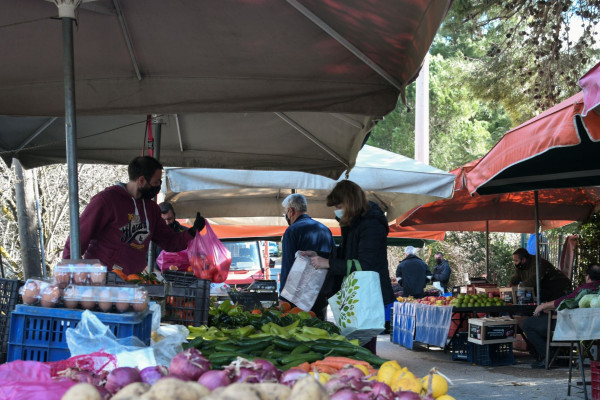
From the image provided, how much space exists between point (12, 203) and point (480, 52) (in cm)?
2110

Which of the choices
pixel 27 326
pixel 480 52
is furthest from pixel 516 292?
pixel 480 52

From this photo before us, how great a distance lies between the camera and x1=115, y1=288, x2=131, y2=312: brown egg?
3201mm

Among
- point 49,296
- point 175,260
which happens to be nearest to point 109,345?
point 49,296

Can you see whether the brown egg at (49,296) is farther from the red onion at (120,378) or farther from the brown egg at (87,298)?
the red onion at (120,378)

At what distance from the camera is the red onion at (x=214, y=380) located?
222 cm

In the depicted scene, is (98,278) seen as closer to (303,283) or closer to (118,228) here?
(118,228)

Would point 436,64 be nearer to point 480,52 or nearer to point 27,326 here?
point 480,52

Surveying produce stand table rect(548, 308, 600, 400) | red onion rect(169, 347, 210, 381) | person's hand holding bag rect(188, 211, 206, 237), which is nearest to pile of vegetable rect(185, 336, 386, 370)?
red onion rect(169, 347, 210, 381)

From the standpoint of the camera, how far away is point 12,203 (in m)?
13.3

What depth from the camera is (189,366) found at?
2.41 meters

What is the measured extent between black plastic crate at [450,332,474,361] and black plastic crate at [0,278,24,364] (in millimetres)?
8812

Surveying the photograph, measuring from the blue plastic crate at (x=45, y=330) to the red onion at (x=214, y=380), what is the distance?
3.15ft

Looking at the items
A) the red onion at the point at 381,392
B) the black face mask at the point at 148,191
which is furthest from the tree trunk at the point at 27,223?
the red onion at the point at 381,392

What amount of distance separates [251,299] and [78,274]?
484 cm
